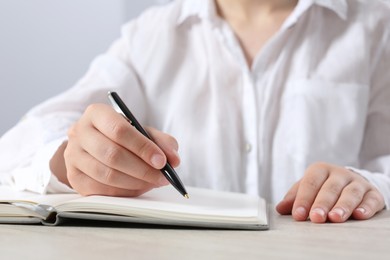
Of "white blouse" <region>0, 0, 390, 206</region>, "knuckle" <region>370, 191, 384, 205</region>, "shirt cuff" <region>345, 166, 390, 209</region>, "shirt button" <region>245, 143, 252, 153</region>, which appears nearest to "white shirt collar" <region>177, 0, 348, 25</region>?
"white blouse" <region>0, 0, 390, 206</region>

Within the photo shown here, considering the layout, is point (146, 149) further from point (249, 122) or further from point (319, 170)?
point (249, 122)

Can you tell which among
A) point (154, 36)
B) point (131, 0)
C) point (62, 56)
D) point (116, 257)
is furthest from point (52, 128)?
point (131, 0)

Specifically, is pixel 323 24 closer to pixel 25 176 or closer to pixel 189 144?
pixel 189 144

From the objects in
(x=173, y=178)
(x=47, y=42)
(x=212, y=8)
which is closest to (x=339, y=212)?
(x=173, y=178)

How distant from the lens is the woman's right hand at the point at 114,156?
76cm

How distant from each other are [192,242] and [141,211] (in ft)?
0.30

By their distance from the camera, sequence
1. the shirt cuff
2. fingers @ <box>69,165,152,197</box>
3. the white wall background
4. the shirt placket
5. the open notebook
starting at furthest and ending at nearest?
the white wall background < the shirt placket < the shirt cuff < fingers @ <box>69,165,152,197</box> < the open notebook

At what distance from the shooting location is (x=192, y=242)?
0.62 m

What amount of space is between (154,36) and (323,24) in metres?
0.36

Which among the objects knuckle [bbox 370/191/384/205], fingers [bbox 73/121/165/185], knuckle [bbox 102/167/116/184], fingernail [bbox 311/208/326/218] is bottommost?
knuckle [bbox 370/191/384/205]

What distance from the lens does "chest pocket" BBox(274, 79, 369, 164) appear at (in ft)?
4.12

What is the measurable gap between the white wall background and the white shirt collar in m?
0.58

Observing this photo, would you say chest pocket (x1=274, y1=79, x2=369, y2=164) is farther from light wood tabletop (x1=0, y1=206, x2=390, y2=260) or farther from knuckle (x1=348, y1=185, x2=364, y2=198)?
light wood tabletop (x1=0, y1=206, x2=390, y2=260)

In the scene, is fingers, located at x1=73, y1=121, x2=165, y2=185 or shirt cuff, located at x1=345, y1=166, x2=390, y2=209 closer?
fingers, located at x1=73, y1=121, x2=165, y2=185
